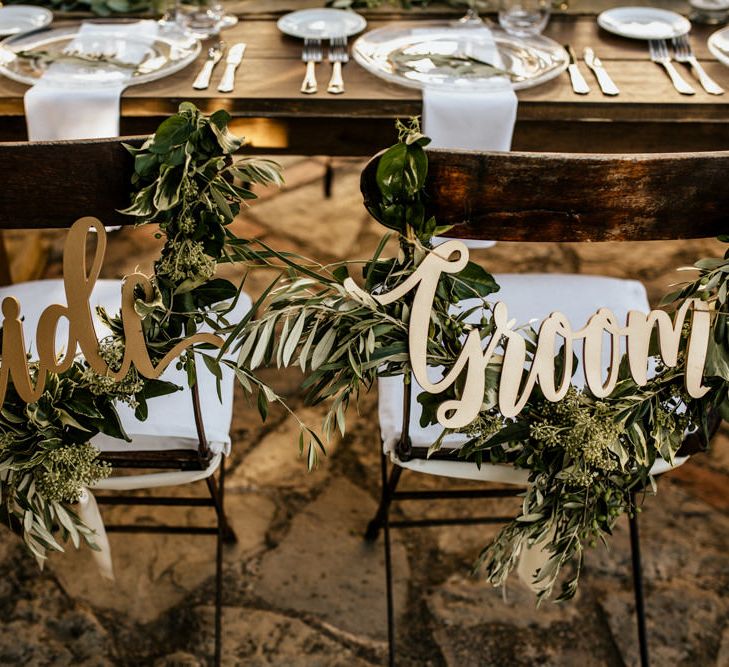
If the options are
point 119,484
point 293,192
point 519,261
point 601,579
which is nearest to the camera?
point 119,484

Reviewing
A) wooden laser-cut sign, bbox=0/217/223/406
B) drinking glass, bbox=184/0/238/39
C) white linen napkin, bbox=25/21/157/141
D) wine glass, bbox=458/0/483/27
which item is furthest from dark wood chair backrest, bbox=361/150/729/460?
drinking glass, bbox=184/0/238/39

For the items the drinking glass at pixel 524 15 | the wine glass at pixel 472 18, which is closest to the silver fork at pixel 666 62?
the drinking glass at pixel 524 15

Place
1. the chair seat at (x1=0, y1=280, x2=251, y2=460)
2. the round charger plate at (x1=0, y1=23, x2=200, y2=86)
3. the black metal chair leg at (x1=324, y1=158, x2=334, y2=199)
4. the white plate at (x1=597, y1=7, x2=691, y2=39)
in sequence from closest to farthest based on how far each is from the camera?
the chair seat at (x1=0, y1=280, x2=251, y2=460) → the round charger plate at (x1=0, y1=23, x2=200, y2=86) → the white plate at (x1=597, y1=7, x2=691, y2=39) → the black metal chair leg at (x1=324, y1=158, x2=334, y2=199)

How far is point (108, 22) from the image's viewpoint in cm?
194

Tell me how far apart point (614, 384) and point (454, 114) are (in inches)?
28.2

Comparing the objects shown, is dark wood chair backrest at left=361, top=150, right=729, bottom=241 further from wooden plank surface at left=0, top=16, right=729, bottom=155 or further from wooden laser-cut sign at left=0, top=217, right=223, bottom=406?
wooden plank surface at left=0, top=16, right=729, bottom=155

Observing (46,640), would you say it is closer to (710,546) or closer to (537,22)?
(710,546)

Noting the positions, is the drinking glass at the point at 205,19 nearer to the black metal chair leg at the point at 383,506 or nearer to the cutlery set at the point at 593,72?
the cutlery set at the point at 593,72

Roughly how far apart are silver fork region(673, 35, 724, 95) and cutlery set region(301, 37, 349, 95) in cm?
70

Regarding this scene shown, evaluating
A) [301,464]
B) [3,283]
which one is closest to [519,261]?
[301,464]

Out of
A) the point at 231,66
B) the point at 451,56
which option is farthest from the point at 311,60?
the point at 451,56

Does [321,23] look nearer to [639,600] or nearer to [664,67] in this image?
[664,67]

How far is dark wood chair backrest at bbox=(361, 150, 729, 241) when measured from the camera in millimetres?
1094

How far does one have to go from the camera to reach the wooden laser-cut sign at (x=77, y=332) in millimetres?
1003
